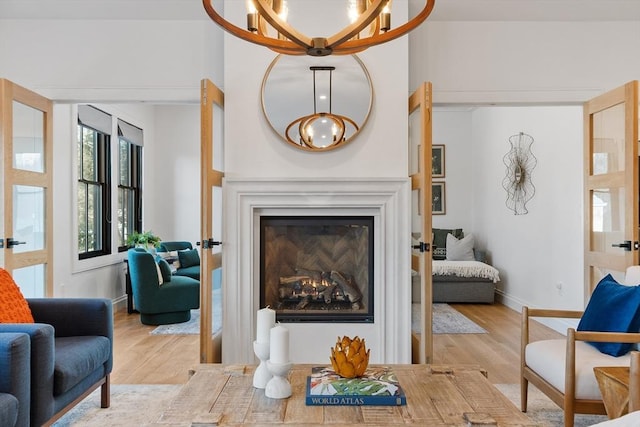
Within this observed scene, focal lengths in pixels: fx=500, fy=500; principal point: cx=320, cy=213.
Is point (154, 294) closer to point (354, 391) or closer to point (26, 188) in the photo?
point (26, 188)

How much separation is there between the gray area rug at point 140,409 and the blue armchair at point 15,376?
632mm

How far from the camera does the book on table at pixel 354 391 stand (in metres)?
1.87

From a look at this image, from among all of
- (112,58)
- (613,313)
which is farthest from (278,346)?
(112,58)

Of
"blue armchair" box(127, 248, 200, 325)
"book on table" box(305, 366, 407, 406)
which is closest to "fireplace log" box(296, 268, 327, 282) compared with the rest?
"book on table" box(305, 366, 407, 406)

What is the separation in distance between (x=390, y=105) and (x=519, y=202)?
323 centimetres

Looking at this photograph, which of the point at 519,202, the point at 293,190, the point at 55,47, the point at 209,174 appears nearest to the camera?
the point at 209,174

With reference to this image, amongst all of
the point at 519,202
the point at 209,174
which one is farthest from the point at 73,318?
the point at 519,202

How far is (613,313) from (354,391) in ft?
5.06

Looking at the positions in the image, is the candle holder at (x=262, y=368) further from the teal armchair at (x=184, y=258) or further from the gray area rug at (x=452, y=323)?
the teal armchair at (x=184, y=258)

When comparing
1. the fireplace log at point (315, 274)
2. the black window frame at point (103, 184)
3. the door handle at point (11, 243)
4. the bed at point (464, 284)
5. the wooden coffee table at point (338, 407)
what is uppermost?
the black window frame at point (103, 184)

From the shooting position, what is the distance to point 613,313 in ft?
8.46

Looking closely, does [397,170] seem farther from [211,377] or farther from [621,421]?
[621,421]

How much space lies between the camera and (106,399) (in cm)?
296

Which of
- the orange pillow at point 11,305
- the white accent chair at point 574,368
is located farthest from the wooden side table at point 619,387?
the orange pillow at point 11,305
